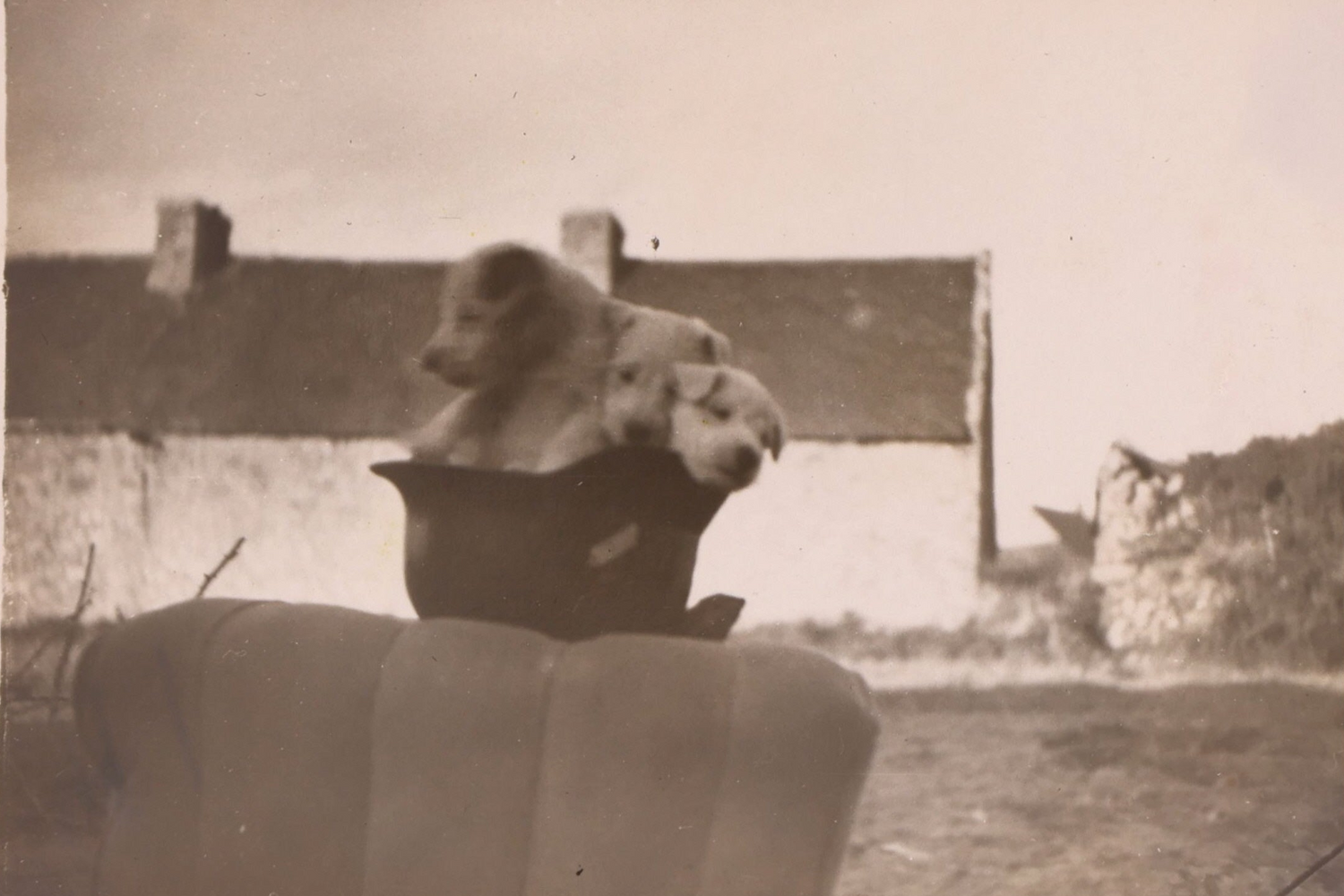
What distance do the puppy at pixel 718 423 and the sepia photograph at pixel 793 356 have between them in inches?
0.5

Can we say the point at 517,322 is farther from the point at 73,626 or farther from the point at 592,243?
the point at 73,626

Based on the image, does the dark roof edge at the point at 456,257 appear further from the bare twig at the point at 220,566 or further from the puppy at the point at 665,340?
the bare twig at the point at 220,566

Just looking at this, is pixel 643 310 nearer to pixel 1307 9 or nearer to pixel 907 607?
pixel 907 607

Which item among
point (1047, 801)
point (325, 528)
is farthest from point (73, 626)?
point (1047, 801)

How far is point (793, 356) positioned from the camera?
1.73 metres

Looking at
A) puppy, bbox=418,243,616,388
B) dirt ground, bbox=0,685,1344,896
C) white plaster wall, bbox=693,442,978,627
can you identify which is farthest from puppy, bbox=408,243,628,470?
dirt ground, bbox=0,685,1344,896

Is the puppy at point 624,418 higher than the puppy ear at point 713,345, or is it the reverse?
the puppy ear at point 713,345

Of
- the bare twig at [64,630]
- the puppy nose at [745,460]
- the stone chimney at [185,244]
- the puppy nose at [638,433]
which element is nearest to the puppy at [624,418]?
the puppy nose at [638,433]

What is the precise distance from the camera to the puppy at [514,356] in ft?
5.45

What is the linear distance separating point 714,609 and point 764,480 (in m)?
0.20

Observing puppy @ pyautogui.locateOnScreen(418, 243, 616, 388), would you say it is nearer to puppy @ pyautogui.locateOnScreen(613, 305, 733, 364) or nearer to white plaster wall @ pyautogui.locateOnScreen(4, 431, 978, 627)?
puppy @ pyautogui.locateOnScreen(613, 305, 733, 364)

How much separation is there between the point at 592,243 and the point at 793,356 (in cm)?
34

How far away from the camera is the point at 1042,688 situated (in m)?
1.74

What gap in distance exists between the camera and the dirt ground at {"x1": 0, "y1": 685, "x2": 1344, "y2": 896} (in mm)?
1705
